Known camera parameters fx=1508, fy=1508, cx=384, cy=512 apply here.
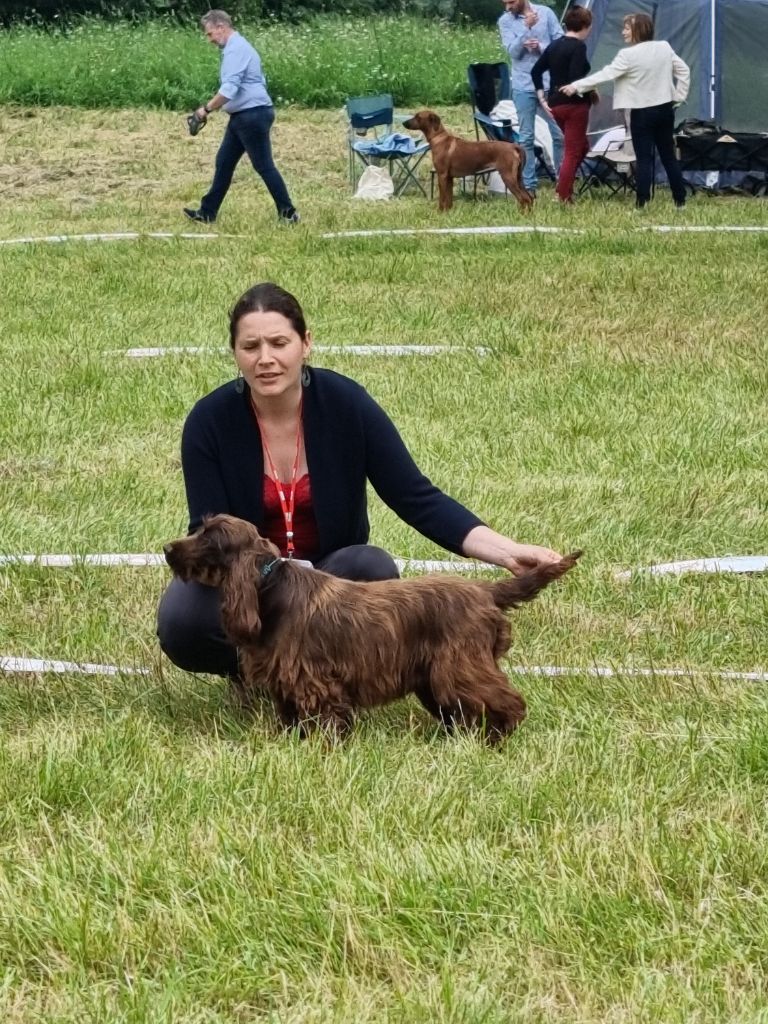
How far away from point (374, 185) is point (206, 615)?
14263 millimetres

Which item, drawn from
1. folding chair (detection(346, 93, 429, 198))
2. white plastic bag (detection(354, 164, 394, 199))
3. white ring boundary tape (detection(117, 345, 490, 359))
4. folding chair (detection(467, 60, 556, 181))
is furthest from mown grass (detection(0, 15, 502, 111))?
white ring boundary tape (detection(117, 345, 490, 359))

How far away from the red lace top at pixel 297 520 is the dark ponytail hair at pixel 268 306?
440mm

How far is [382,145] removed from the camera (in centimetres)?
1780

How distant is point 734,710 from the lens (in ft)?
13.9

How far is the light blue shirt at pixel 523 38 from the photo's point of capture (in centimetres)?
Result: 1708

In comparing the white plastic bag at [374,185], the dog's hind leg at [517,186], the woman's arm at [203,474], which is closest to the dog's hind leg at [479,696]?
the woman's arm at [203,474]

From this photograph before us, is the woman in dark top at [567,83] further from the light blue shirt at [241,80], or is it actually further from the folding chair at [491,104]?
the light blue shirt at [241,80]

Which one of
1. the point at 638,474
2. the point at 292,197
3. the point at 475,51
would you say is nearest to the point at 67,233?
the point at 292,197

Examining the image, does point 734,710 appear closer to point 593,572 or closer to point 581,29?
point 593,572

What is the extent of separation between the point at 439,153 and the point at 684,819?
1358 centimetres

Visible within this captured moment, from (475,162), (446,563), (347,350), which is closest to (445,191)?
(475,162)

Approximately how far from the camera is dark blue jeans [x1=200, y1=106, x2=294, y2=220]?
48.9 ft

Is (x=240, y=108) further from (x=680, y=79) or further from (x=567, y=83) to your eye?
(x=680, y=79)

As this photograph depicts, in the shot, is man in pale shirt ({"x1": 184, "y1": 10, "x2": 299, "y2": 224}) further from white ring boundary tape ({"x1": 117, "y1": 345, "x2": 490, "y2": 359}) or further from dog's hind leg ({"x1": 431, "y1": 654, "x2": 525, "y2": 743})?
dog's hind leg ({"x1": 431, "y1": 654, "x2": 525, "y2": 743})
